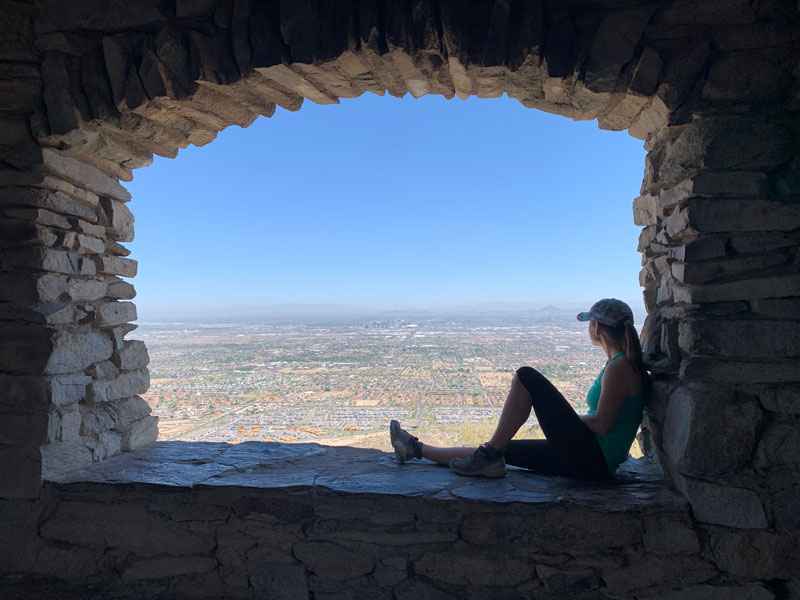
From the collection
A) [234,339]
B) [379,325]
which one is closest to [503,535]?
[234,339]

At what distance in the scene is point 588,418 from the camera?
7.89 feet

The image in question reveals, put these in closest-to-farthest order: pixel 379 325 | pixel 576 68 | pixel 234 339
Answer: pixel 576 68 < pixel 234 339 < pixel 379 325

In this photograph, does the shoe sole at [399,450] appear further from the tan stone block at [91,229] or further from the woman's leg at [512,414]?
the tan stone block at [91,229]

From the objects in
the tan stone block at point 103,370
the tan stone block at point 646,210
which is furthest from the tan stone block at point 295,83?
the tan stone block at point 103,370

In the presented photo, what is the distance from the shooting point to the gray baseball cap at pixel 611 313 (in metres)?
2.49

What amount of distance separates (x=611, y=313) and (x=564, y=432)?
27.3 inches

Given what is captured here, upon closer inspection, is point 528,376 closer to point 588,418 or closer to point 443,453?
point 588,418

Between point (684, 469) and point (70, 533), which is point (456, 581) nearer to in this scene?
point (684, 469)

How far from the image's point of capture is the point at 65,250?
2.58m

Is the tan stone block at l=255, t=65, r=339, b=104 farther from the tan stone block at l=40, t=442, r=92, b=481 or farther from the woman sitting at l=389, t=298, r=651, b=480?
the tan stone block at l=40, t=442, r=92, b=481

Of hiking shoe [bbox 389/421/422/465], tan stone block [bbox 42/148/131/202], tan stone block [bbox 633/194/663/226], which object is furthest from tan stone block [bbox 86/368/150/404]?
tan stone block [bbox 633/194/663/226]

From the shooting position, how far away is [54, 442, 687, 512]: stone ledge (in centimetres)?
214

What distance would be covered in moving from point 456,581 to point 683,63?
254cm

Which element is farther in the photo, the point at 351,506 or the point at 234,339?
the point at 234,339
